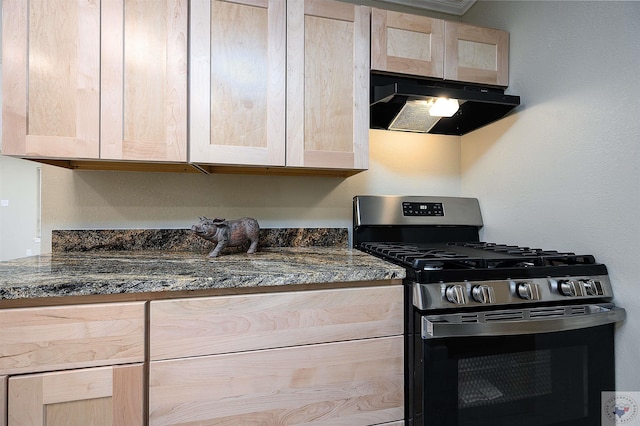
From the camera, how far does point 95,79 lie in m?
1.07

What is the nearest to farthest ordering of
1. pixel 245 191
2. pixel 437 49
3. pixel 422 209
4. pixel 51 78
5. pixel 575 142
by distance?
pixel 51 78 → pixel 575 142 → pixel 437 49 → pixel 245 191 → pixel 422 209

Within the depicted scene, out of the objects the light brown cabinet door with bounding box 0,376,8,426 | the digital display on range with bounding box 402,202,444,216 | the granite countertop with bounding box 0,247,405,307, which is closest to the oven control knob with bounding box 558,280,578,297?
the granite countertop with bounding box 0,247,405,307

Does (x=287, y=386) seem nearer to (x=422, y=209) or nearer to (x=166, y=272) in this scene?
(x=166, y=272)

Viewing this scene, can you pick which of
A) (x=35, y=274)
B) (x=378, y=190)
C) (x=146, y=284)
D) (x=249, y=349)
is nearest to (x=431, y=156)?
(x=378, y=190)

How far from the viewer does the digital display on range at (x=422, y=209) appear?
5.37 ft

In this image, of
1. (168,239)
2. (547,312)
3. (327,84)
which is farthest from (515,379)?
(168,239)

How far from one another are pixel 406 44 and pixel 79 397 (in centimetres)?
175

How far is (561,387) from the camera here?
1.01m

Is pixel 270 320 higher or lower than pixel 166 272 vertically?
lower

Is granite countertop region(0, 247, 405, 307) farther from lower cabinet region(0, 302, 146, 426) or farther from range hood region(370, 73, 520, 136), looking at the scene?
range hood region(370, 73, 520, 136)

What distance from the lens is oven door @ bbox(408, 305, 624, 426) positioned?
93 cm

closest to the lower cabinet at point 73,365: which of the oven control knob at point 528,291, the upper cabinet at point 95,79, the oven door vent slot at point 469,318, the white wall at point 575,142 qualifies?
the upper cabinet at point 95,79

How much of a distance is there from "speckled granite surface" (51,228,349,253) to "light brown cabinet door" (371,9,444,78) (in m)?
0.86

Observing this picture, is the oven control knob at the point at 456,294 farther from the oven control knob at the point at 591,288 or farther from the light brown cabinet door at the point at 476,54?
the light brown cabinet door at the point at 476,54
